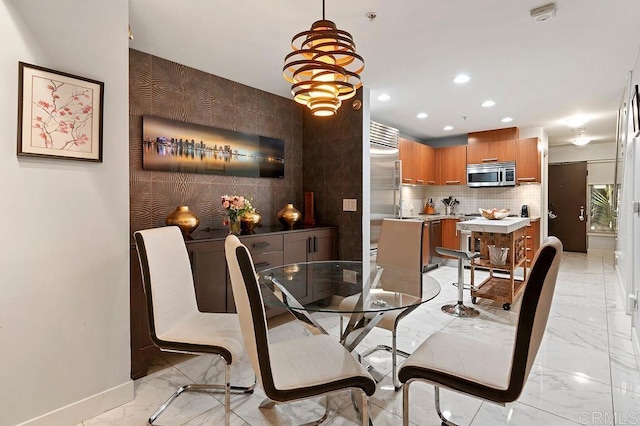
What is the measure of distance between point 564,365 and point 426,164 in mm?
4240

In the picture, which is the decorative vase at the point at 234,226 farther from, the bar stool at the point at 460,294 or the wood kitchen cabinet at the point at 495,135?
the wood kitchen cabinet at the point at 495,135

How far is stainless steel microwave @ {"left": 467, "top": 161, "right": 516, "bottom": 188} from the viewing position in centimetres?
558

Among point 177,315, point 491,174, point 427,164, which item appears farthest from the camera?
point 427,164

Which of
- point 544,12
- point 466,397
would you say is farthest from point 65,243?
point 544,12

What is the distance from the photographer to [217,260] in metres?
2.70

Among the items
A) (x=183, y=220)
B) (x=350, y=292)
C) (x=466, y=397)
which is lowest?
(x=466, y=397)

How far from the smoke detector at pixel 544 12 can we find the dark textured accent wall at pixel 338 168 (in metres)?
1.69

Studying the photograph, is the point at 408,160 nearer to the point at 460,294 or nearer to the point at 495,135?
the point at 495,135

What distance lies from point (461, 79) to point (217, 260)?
9.84 feet

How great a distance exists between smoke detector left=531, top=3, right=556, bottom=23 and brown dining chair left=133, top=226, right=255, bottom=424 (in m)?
2.75

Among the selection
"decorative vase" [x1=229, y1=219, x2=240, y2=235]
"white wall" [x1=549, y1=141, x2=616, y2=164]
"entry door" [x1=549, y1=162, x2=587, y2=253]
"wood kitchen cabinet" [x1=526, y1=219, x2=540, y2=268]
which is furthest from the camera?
"entry door" [x1=549, y1=162, x2=587, y2=253]

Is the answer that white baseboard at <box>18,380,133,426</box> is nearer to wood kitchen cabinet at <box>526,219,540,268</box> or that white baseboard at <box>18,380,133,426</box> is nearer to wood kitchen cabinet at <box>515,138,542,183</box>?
wood kitchen cabinet at <box>526,219,540,268</box>

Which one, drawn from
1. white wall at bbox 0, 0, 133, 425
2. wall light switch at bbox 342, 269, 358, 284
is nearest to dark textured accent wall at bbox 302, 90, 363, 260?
wall light switch at bbox 342, 269, 358, 284

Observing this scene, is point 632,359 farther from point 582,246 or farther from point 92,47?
point 582,246
